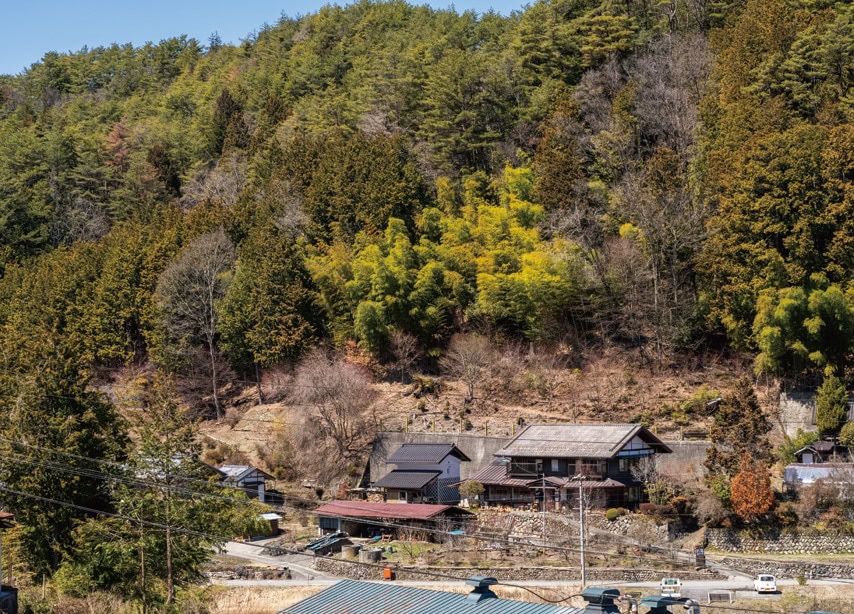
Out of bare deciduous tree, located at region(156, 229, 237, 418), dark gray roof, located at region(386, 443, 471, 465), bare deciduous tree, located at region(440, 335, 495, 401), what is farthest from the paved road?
bare deciduous tree, located at region(156, 229, 237, 418)

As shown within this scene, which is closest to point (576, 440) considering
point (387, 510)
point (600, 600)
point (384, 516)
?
point (387, 510)

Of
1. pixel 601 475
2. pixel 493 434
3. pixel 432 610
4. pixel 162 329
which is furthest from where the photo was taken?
pixel 162 329

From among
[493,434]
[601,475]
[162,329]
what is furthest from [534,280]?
[162,329]

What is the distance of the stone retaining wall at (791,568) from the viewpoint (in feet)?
84.8

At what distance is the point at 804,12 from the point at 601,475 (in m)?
18.6

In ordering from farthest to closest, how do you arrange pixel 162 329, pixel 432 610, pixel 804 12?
pixel 162 329 → pixel 804 12 → pixel 432 610

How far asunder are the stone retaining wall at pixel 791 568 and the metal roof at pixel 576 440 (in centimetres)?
482

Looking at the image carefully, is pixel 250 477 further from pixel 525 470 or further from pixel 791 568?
pixel 791 568

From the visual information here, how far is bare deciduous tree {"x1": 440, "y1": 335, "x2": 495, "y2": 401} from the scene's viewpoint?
36.6 m

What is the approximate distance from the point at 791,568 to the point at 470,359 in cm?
1331

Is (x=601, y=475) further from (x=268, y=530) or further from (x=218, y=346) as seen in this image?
(x=218, y=346)

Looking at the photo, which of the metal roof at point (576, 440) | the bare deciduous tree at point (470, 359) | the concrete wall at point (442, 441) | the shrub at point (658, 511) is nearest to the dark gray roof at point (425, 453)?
the concrete wall at point (442, 441)

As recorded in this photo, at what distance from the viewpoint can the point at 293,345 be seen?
39031 mm

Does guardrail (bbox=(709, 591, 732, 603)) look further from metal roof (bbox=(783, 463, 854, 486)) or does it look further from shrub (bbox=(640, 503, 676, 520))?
metal roof (bbox=(783, 463, 854, 486))
